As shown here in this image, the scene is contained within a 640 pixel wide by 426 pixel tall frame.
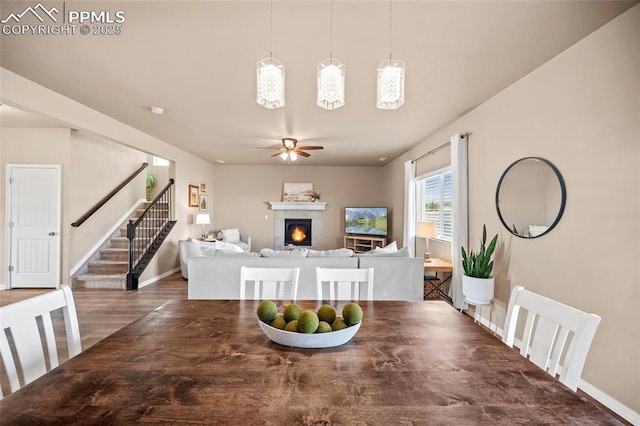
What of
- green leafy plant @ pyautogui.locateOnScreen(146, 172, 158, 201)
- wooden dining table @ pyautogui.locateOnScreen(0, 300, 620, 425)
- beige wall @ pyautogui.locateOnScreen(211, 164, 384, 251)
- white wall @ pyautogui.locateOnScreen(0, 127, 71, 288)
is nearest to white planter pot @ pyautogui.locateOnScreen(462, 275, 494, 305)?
wooden dining table @ pyautogui.locateOnScreen(0, 300, 620, 425)

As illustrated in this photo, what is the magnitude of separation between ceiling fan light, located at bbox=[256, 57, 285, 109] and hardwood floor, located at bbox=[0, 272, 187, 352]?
3.03m

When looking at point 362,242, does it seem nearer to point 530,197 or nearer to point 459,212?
point 459,212

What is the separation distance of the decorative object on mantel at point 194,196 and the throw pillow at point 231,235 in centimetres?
99

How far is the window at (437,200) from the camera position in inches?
177

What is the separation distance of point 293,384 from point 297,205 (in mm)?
6950

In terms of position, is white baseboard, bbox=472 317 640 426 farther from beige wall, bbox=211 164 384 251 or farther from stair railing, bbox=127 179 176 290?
beige wall, bbox=211 164 384 251

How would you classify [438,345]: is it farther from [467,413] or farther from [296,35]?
[296,35]

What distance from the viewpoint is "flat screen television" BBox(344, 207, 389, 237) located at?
7.20 metres

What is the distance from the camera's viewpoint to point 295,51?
2389mm

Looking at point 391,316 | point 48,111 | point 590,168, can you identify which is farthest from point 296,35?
point 48,111

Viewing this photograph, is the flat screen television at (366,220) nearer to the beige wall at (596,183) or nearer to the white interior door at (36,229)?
the beige wall at (596,183)

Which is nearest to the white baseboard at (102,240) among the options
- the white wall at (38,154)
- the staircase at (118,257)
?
the staircase at (118,257)

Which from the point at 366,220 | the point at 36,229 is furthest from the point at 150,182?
the point at 366,220

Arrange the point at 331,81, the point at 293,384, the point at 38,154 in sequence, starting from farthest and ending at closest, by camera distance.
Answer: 1. the point at 38,154
2. the point at 331,81
3. the point at 293,384
